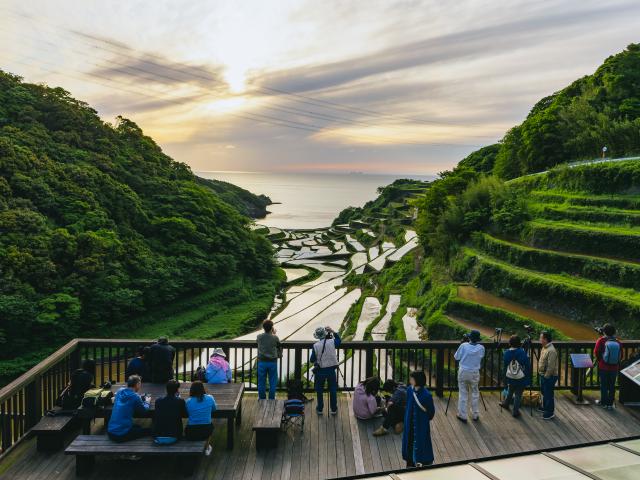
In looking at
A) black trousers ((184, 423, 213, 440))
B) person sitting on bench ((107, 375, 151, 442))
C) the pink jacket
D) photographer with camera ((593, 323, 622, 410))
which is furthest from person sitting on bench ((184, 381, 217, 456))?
photographer with camera ((593, 323, 622, 410))

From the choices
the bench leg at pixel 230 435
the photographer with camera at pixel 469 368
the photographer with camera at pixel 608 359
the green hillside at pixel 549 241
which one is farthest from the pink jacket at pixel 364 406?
the green hillside at pixel 549 241

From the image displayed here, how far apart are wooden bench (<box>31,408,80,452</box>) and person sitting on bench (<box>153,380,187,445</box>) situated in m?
1.73

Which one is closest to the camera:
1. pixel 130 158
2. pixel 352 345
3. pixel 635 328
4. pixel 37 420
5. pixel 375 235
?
pixel 37 420

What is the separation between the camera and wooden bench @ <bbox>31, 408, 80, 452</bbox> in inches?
254

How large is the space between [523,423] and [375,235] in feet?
192

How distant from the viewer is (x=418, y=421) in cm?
Answer: 585

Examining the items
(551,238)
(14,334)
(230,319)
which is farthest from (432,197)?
(14,334)

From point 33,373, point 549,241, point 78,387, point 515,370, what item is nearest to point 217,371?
point 78,387

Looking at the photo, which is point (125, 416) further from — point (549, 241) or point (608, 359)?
point (549, 241)

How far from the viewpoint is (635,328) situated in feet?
56.3

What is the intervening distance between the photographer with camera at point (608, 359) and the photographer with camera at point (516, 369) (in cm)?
145

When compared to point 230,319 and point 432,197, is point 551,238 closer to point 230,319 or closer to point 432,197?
point 432,197

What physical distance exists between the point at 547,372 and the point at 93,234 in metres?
26.3

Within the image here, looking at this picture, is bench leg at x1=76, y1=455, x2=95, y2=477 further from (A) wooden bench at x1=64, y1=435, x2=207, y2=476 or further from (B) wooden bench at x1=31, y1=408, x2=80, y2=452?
(B) wooden bench at x1=31, y1=408, x2=80, y2=452
